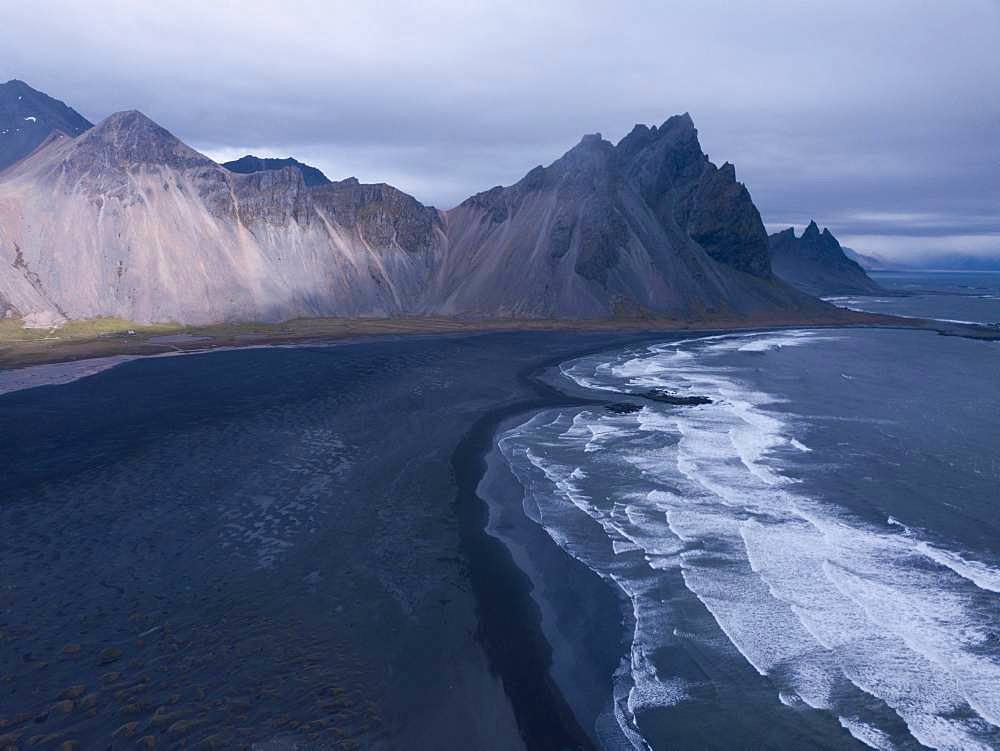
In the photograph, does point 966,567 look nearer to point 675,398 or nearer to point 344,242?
point 675,398

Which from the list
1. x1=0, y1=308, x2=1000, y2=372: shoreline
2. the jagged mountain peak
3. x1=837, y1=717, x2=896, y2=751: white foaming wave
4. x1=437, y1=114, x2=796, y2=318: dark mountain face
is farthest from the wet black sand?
x1=437, y1=114, x2=796, y2=318: dark mountain face

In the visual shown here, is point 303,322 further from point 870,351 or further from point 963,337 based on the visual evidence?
point 963,337

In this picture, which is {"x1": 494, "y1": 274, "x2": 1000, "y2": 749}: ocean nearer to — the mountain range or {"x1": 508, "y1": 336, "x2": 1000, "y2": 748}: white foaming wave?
{"x1": 508, "y1": 336, "x2": 1000, "y2": 748}: white foaming wave

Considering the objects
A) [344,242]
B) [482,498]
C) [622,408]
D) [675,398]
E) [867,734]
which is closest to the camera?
[867,734]

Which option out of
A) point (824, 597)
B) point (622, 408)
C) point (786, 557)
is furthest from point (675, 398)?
point (824, 597)

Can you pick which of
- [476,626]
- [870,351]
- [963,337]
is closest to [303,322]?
[870,351]

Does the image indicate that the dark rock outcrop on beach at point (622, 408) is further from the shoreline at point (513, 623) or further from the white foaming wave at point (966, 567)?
the white foaming wave at point (966, 567)

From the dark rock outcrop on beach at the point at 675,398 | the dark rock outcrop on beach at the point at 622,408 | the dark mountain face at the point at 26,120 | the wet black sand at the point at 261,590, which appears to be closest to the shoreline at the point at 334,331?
the wet black sand at the point at 261,590
